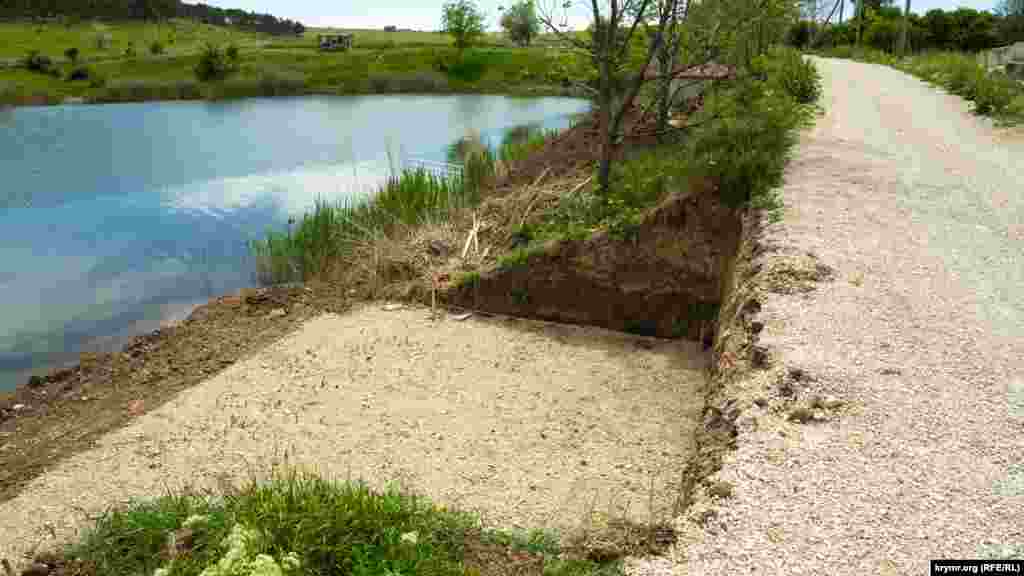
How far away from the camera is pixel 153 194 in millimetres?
17031

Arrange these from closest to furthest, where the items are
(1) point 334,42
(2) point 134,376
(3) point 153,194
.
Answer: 1. (2) point 134,376
2. (3) point 153,194
3. (1) point 334,42

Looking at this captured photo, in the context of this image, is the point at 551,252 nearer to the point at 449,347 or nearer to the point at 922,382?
the point at 449,347

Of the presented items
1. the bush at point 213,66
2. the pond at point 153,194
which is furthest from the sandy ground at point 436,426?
the bush at point 213,66

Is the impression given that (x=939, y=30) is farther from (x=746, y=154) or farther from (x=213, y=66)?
(x=213, y=66)

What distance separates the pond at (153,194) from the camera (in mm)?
10867

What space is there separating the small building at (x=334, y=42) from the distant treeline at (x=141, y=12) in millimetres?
15976

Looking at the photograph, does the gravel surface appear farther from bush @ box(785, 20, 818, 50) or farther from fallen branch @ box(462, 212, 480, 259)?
bush @ box(785, 20, 818, 50)

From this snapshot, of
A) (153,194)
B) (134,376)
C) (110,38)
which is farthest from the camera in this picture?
(110,38)

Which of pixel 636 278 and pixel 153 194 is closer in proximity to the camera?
pixel 636 278

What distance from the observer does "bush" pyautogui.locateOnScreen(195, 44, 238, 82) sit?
4556cm

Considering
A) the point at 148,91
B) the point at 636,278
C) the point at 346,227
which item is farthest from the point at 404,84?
the point at 636,278

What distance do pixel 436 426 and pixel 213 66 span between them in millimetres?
46022

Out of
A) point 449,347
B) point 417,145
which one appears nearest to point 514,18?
point 449,347

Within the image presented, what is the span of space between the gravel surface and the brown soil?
5.62 meters
